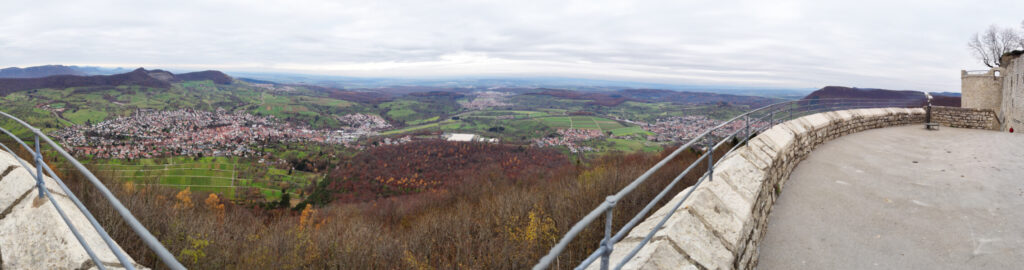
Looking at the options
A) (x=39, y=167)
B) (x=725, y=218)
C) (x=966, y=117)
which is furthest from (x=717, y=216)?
(x=966, y=117)

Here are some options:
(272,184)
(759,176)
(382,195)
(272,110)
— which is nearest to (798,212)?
(759,176)

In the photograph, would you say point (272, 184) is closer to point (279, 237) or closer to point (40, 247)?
point (279, 237)

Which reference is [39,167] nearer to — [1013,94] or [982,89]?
[1013,94]

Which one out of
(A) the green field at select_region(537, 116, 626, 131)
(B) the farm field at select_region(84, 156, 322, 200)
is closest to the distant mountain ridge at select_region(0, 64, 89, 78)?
(B) the farm field at select_region(84, 156, 322, 200)

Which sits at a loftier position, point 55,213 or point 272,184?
point 55,213

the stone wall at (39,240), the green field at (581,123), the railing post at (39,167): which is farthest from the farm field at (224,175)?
the green field at (581,123)

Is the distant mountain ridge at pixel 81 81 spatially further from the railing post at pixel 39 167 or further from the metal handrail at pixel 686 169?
the metal handrail at pixel 686 169
